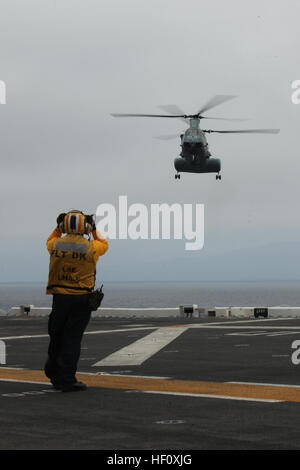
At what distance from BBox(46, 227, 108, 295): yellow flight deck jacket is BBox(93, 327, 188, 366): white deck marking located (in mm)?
4665

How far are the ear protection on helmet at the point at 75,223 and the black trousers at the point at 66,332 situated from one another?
0.93 metres

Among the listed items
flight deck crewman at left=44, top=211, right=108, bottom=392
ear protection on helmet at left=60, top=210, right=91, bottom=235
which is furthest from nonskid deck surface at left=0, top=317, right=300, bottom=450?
ear protection on helmet at left=60, top=210, right=91, bottom=235

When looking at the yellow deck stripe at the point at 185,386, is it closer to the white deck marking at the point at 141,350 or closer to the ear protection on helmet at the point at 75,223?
the ear protection on helmet at the point at 75,223

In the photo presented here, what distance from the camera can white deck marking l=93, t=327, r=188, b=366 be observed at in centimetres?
1711

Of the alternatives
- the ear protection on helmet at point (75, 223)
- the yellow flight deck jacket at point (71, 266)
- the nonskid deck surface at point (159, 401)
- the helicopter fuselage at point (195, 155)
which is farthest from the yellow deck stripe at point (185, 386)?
the helicopter fuselage at point (195, 155)

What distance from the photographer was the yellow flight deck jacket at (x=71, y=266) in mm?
12172

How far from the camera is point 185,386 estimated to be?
12578 millimetres

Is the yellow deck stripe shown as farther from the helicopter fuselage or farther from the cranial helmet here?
the helicopter fuselage

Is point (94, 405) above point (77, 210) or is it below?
below

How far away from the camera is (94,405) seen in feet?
34.8

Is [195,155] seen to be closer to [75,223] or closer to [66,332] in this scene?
[75,223]

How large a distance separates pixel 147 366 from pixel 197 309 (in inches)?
1421
